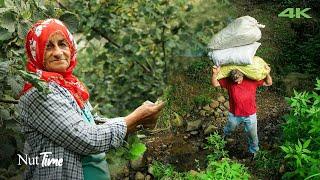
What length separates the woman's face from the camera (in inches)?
60.9

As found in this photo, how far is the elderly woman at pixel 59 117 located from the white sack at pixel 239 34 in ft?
2.95

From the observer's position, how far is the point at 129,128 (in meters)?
1.60

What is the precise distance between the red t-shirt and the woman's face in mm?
1161

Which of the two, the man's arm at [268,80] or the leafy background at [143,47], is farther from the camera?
the man's arm at [268,80]

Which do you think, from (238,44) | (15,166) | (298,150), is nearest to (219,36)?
(238,44)

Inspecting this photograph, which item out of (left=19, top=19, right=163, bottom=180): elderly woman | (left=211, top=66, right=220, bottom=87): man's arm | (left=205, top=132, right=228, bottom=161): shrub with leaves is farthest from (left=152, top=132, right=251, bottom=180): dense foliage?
(left=19, top=19, right=163, bottom=180): elderly woman

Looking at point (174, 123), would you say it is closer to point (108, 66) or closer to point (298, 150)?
point (298, 150)

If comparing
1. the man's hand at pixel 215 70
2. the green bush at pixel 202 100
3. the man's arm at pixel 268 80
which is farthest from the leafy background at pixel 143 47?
the man's hand at pixel 215 70

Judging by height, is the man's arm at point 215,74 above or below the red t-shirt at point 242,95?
above

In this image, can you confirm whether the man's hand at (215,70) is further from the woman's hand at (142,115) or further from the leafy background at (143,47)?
the woman's hand at (142,115)

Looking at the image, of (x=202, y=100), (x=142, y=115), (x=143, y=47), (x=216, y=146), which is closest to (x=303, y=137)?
(x=216, y=146)

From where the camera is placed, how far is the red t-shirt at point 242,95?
2.51 meters

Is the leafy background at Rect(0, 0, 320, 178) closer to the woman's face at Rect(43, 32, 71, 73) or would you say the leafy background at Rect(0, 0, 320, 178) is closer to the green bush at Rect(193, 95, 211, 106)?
the green bush at Rect(193, 95, 211, 106)

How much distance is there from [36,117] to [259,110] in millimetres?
1533
